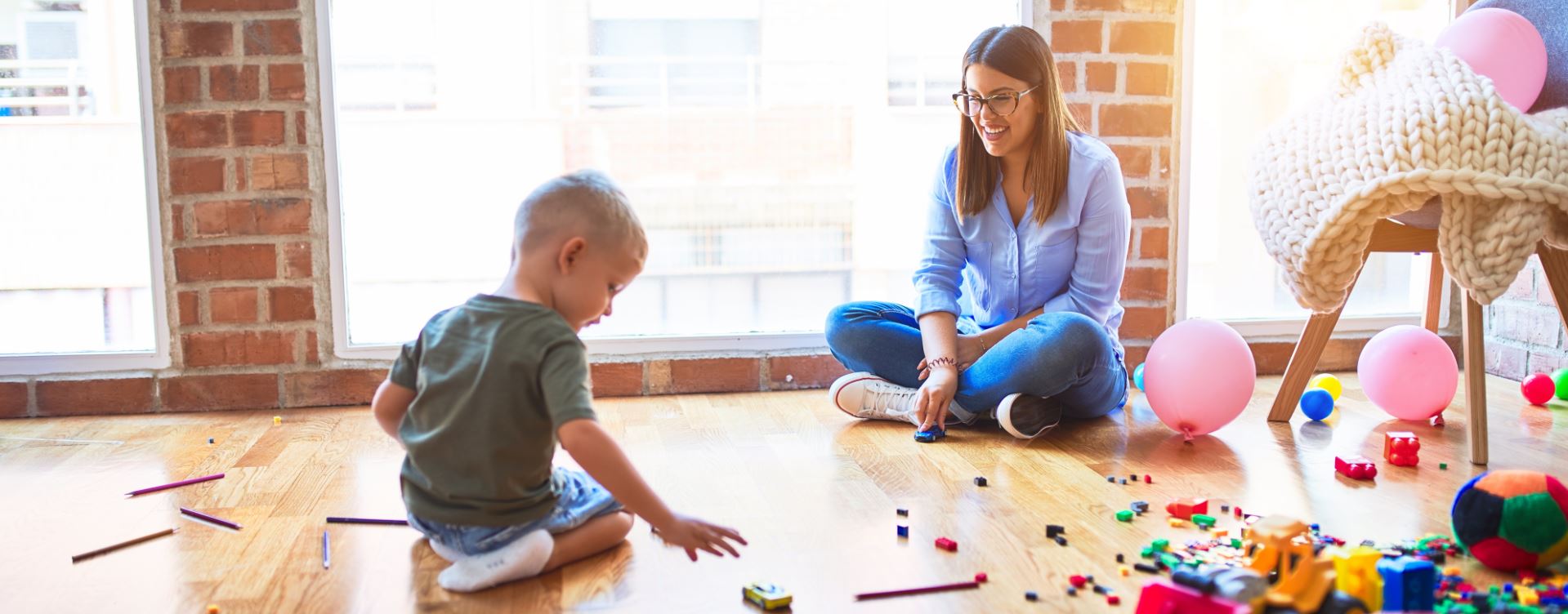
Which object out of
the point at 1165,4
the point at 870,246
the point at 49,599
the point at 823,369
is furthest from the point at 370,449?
the point at 1165,4

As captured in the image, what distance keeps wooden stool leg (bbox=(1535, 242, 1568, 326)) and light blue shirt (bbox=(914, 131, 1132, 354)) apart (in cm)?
68

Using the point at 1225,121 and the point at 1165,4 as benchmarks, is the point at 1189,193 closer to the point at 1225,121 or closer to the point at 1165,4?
the point at 1225,121

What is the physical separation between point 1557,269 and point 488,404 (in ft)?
5.87

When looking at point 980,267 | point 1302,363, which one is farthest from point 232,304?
point 1302,363

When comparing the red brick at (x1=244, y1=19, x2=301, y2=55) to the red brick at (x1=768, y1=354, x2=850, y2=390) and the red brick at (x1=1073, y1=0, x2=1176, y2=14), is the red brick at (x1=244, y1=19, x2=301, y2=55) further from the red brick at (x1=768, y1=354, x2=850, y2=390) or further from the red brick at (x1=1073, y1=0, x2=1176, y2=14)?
the red brick at (x1=1073, y1=0, x2=1176, y2=14)

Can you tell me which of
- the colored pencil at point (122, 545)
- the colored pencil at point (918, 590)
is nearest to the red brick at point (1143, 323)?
the colored pencil at point (918, 590)

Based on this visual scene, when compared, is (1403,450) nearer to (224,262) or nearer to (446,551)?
(446,551)

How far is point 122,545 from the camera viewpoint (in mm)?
1598

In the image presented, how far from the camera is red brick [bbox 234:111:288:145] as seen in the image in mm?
2525

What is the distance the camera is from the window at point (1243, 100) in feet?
9.27

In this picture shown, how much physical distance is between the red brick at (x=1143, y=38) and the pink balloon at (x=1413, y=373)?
85cm

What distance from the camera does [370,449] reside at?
7.16ft

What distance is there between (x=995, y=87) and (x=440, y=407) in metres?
1.21

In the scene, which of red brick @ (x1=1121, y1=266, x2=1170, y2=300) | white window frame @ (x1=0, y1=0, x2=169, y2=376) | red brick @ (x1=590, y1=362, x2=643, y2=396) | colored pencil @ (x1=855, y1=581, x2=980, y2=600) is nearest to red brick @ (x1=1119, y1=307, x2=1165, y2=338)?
red brick @ (x1=1121, y1=266, x2=1170, y2=300)
